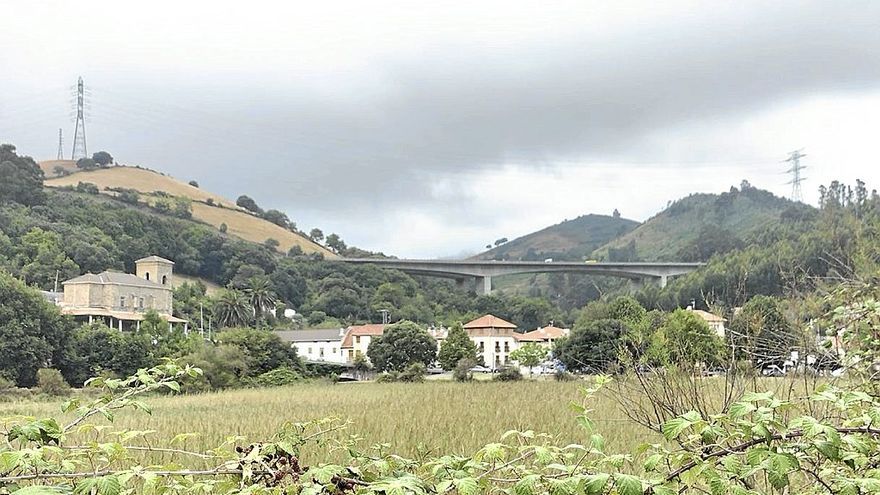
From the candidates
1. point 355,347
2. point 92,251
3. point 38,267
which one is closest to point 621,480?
point 355,347

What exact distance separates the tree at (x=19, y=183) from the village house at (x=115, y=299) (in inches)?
1010

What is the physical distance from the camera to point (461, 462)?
2.17 metres

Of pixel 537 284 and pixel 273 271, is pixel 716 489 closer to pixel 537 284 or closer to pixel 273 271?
pixel 273 271

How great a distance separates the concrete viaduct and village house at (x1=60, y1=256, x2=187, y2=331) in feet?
97.8

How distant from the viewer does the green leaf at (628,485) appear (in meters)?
1.62

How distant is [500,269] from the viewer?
3462 inches

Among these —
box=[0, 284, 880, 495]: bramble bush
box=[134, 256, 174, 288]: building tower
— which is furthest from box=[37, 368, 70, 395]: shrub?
box=[0, 284, 880, 495]: bramble bush

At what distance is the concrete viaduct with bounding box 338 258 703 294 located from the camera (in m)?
84.5

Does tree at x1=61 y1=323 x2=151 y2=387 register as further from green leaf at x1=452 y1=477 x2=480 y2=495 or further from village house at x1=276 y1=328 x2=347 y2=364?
green leaf at x1=452 y1=477 x2=480 y2=495

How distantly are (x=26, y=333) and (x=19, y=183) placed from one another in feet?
162

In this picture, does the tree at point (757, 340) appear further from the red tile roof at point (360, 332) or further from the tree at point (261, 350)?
the red tile roof at point (360, 332)

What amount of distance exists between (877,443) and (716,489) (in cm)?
86

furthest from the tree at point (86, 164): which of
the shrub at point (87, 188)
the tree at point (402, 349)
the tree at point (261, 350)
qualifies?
the tree at point (402, 349)

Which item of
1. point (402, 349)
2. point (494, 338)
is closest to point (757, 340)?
point (402, 349)
